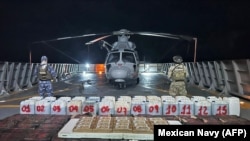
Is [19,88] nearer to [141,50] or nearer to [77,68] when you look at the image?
[77,68]

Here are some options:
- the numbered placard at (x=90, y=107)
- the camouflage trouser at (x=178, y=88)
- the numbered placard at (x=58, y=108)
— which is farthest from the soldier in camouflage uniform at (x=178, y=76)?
the numbered placard at (x=58, y=108)

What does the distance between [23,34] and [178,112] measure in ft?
173

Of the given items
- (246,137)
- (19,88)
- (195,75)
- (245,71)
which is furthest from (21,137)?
(195,75)

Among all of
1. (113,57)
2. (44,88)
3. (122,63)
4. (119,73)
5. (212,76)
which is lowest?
(44,88)

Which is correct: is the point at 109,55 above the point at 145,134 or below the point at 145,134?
above

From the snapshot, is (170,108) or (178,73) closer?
(170,108)

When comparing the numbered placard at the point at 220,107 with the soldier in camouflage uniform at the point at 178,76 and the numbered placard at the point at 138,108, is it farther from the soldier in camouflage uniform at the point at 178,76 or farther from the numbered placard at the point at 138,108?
the soldier in camouflage uniform at the point at 178,76

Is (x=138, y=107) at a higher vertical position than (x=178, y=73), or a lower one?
lower

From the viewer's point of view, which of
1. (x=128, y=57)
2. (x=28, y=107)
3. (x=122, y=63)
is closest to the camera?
(x=28, y=107)

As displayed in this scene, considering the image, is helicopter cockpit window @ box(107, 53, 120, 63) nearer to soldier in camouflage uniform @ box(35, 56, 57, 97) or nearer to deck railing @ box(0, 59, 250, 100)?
deck railing @ box(0, 59, 250, 100)

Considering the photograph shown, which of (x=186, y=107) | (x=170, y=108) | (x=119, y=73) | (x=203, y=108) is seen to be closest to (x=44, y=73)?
(x=119, y=73)

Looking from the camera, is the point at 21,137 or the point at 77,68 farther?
the point at 77,68

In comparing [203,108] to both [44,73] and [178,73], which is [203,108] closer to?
[178,73]

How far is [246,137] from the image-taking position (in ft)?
9.41
